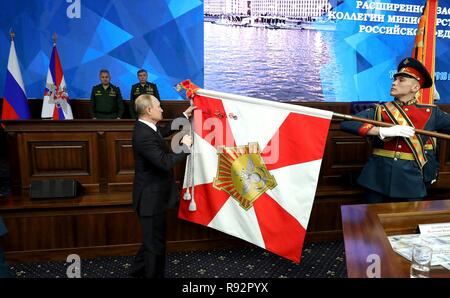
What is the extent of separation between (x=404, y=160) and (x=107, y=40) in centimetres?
463

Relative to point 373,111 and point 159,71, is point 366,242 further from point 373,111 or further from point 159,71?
point 159,71

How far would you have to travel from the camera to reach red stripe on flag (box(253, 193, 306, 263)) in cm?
210

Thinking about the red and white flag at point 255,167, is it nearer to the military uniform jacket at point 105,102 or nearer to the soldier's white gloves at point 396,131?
the soldier's white gloves at point 396,131

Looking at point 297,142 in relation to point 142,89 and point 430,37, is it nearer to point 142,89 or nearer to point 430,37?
point 430,37

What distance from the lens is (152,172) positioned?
2072 mm

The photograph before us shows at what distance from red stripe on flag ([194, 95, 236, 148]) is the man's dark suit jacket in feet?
0.85

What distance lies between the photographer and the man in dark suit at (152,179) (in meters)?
1.98

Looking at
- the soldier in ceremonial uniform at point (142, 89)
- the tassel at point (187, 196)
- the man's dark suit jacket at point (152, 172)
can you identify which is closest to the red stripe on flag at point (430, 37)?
the tassel at point (187, 196)

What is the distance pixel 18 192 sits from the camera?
2.92 meters

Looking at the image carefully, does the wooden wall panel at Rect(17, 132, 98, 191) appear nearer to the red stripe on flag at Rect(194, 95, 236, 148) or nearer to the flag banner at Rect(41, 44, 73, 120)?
the red stripe on flag at Rect(194, 95, 236, 148)

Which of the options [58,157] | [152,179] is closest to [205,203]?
[152,179]

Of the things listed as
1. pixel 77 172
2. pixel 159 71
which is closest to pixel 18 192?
pixel 77 172

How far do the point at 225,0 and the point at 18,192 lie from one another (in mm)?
4204

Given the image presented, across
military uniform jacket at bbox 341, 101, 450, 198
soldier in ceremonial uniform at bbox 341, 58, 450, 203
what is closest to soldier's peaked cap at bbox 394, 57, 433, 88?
soldier in ceremonial uniform at bbox 341, 58, 450, 203
